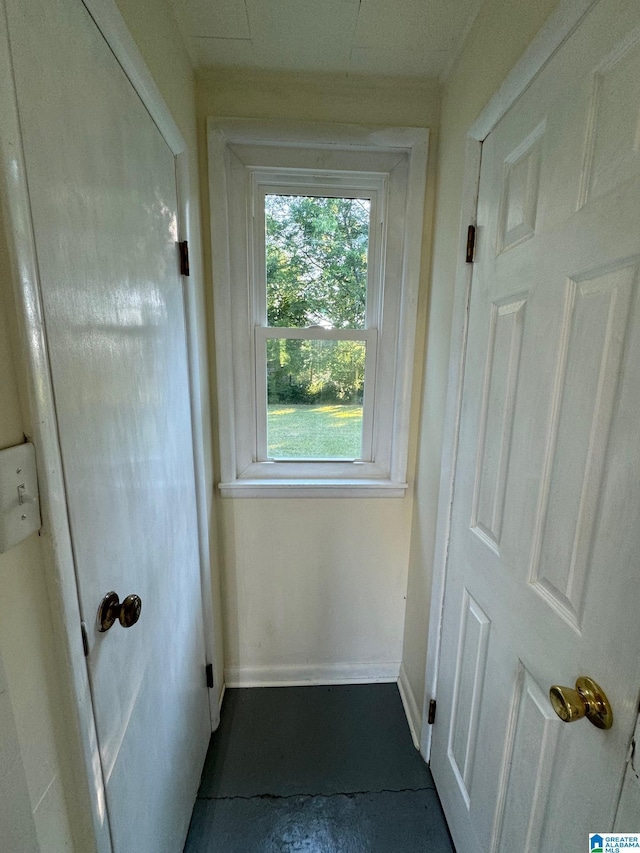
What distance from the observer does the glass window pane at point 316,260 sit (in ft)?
4.63

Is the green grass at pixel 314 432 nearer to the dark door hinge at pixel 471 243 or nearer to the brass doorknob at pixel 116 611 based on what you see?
the dark door hinge at pixel 471 243

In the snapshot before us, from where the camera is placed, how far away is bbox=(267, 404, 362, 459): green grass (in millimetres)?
1532

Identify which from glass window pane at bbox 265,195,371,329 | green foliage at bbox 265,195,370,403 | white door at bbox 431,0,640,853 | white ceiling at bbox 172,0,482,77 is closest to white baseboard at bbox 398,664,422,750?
white door at bbox 431,0,640,853

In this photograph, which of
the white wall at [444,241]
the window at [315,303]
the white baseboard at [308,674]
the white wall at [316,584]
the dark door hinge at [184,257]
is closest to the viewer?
the white wall at [444,241]

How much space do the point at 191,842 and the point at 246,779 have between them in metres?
0.22

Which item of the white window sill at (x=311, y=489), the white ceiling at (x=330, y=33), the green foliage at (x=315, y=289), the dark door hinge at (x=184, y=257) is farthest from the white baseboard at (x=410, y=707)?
the white ceiling at (x=330, y=33)

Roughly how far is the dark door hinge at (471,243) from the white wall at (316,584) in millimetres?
301

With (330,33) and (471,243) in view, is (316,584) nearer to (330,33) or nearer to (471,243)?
(471,243)

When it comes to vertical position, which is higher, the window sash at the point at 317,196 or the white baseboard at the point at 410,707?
the window sash at the point at 317,196

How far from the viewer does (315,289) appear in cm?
145

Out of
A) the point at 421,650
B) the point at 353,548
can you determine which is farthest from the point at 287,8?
the point at 421,650

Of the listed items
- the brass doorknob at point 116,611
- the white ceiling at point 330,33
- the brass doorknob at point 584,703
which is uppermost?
the white ceiling at point 330,33

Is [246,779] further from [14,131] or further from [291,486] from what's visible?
[14,131]

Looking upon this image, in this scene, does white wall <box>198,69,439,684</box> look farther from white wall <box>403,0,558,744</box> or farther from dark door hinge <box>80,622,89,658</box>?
dark door hinge <box>80,622,89,658</box>
